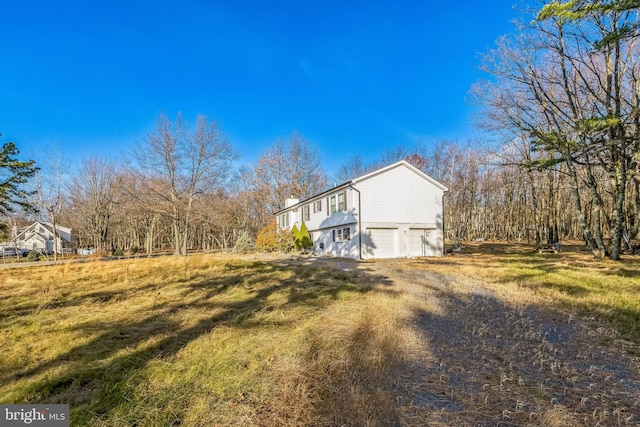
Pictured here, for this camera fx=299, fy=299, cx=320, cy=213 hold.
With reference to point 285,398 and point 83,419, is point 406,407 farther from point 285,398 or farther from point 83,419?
point 83,419

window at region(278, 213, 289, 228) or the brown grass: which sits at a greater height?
window at region(278, 213, 289, 228)

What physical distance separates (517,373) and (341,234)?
16.2 m

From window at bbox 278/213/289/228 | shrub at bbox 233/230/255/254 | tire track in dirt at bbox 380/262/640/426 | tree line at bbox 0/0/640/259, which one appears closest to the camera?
tire track in dirt at bbox 380/262/640/426

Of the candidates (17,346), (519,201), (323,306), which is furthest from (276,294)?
(519,201)

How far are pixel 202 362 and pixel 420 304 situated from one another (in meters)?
4.82

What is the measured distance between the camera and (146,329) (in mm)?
5254

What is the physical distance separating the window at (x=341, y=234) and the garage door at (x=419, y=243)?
408 cm

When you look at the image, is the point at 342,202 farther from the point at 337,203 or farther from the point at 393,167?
the point at 393,167

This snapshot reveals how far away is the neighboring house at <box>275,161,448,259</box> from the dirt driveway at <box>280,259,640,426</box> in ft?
39.5

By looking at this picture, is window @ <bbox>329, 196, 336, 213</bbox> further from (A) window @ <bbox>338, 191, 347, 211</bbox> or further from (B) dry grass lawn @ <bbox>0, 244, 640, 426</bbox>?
(B) dry grass lawn @ <bbox>0, 244, 640, 426</bbox>

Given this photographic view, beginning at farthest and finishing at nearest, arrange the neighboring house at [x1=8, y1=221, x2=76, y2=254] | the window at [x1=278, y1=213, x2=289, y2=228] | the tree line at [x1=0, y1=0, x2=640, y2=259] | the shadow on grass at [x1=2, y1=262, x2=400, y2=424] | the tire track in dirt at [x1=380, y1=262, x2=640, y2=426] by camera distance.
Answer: the neighboring house at [x1=8, y1=221, x2=76, y2=254]
the window at [x1=278, y1=213, x2=289, y2=228]
the tree line at [x1=0, y1=0, x2=640, y2=259]
the shadow on grass at [x1=2, y1=262, x2=400, y2=424]
the tire track in dirt at [x1=380, y1=262, x2=640, y2=426]

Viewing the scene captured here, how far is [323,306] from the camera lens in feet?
21.6

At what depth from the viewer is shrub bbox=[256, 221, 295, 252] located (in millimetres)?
23484

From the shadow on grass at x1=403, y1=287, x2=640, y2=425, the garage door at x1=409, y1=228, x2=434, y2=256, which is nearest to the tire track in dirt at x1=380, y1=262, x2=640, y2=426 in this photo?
the shadow on grass at x1=403, y1=287, x2=640, y2=425
